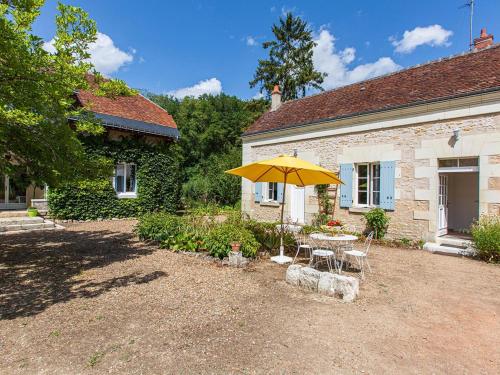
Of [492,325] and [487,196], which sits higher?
[487,196]

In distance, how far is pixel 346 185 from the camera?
1068cm

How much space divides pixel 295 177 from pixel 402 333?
459cm

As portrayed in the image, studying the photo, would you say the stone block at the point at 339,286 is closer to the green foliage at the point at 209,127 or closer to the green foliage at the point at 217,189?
the green foliage at the point at 217,189

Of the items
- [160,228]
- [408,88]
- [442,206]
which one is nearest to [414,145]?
[442,206]

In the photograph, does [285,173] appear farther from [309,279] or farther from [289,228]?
[289,228]

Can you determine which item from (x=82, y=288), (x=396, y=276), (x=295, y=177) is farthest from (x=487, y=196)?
(x=82, y=288)

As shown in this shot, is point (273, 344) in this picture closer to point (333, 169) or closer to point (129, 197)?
point (333, 169)

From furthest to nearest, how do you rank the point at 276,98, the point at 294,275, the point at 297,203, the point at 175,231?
the point at 276,98
the point at 297,203
the point at 175,231
the point at 294,275

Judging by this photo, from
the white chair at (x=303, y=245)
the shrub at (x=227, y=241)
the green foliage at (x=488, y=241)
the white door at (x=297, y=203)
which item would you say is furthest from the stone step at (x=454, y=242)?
the shrub at (x=227, y=241)

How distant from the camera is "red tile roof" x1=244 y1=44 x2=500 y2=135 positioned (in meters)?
8.62

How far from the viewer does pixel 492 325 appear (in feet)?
12.6

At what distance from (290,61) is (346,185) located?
2160 centimetres

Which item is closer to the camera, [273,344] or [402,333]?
[273,344]

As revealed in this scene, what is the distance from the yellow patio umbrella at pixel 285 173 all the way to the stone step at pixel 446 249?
3.82 m
